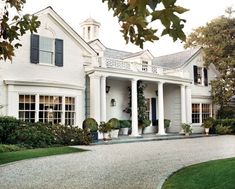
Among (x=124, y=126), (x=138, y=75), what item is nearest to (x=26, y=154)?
(x=124, y=126)

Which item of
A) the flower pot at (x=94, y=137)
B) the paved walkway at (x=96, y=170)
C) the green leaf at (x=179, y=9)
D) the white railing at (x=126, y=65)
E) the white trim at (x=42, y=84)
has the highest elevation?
the white railing at (x=126, y=65)

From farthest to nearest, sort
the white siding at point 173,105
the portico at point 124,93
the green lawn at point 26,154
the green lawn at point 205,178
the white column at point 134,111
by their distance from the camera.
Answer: the white siding at point 173,105 → the white column at point 134,111 → the portico at point 124,93 → the green lawn at point 26,154 → the green lawn at point 205,178

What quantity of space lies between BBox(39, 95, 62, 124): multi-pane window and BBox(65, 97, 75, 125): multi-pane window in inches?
18.0

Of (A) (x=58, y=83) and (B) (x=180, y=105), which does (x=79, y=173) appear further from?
(B) (x=180, y=105)

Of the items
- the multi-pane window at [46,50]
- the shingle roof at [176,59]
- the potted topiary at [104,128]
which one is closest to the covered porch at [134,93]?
the potted topiary at [104,128]

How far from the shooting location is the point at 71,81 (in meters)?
18.8

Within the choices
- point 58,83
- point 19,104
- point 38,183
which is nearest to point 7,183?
point 38,183

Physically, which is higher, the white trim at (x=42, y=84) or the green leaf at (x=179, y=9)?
the white trim at (x=42, y=84)

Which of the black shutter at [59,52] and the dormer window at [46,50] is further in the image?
the black shutter at [59,52]

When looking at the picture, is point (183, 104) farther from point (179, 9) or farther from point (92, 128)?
point (179, 9)

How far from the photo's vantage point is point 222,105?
2697cm

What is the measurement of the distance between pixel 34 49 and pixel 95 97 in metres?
4.62

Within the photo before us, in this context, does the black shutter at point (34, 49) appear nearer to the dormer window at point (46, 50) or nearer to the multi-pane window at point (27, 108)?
the dormer window at point (46, 50)

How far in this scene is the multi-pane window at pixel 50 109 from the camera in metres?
17.2
